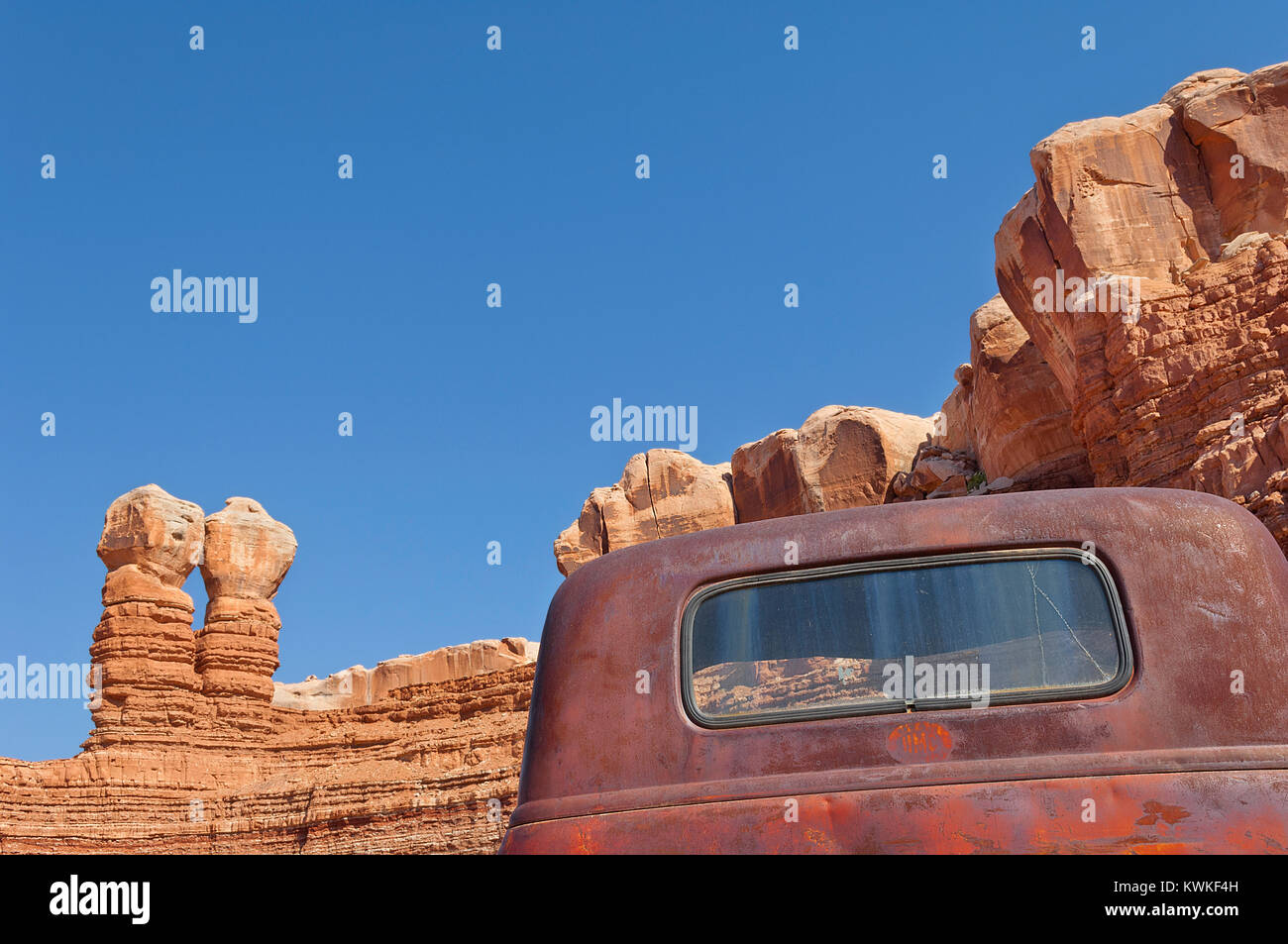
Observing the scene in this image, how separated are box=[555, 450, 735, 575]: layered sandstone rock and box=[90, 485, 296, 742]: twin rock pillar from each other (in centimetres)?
1031

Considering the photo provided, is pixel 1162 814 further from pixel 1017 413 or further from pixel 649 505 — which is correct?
pixel 649 505

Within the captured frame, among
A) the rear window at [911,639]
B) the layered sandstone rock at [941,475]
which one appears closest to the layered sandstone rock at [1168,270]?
the layered sandstone rock at [941,475]

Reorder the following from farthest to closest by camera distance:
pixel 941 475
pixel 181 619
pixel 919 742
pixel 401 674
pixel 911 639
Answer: pixel 401 674 < pixel 181 619 < pixel 941 475 < pixel 911 639 < pixel 919 742

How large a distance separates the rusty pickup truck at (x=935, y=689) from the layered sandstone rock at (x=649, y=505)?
33.7m

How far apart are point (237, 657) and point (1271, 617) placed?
34.7 metres

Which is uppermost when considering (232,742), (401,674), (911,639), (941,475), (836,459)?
(836,459)

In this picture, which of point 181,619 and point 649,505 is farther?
point 649,505

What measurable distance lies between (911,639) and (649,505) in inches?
1426

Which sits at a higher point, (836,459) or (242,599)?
(836,459)

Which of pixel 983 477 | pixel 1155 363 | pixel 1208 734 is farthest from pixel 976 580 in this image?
pixel 983 477

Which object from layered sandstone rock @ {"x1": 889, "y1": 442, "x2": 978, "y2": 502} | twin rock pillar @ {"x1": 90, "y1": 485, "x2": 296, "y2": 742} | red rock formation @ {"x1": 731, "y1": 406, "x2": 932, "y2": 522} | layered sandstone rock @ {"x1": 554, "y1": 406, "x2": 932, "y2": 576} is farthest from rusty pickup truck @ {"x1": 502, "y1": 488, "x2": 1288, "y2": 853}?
twin rock pillar @ {"x1": 90, "y1": 485, "x2": 296, "y2": 742}

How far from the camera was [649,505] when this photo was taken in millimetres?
38719

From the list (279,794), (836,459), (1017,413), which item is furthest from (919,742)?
(279,794)
